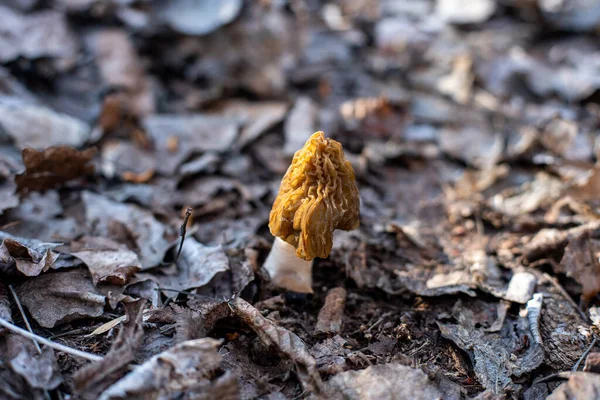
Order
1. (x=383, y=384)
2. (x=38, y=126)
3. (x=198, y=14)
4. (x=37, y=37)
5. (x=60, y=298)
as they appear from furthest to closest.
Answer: (x=198, y=14) < (x=37, y=37) < (x=38, y=126) < (x=60, y=298) < (x=383, y=384)

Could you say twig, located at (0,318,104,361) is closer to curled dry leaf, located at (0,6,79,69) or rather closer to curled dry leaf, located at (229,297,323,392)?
curled dry leaf, located at (229,297,323,392)

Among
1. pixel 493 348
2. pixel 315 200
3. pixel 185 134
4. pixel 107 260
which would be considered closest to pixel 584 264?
pixel 493 348

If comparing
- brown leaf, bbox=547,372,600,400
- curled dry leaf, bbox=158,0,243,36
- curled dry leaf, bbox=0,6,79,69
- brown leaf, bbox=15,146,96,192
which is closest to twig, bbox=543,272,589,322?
brown leaf, bbox=547,372,600,400

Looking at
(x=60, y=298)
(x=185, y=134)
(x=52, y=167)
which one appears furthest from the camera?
(x=185, y=134)

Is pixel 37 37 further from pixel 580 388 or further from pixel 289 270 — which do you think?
pixel 580 388

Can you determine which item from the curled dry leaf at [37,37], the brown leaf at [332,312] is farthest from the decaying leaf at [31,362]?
the curled dry leaf at [37,37]

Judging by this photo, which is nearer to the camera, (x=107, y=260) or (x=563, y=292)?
(x=107, y=260)

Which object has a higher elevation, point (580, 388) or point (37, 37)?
point (37, 37)
